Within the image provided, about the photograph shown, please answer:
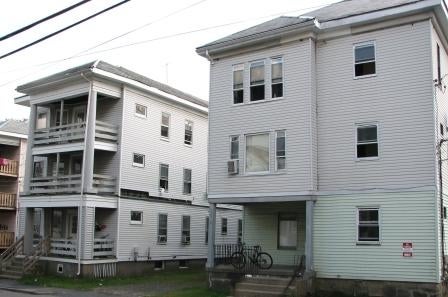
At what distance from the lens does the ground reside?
854 inches

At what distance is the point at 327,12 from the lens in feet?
79.8

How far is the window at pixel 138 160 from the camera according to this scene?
30562 mm

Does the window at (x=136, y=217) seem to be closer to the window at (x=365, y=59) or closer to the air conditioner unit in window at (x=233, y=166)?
the air conditioner unit in window at (x=233, y=166)

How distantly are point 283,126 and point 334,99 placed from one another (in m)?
2.20

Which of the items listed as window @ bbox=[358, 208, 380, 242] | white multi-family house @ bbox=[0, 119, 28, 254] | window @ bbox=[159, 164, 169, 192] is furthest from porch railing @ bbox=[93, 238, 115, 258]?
window @ bbox=[358, 208, 380, 242]

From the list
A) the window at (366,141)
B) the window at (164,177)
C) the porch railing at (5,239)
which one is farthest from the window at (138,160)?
the window at (366,141)

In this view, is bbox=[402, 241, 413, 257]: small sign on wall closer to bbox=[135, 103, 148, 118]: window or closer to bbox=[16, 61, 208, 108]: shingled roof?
bbox=[135, 103, 148, 118]: window

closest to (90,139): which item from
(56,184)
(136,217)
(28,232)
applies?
(56,184)

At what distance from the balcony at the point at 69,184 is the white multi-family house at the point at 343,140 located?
7.43 meters

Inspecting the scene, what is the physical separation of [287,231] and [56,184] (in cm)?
1241

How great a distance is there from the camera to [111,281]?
26.3m

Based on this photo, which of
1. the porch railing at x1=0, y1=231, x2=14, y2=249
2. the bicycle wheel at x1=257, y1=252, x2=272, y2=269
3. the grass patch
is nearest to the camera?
the bicycle wheel at x1=257, y1=252, x2=272, y2=269

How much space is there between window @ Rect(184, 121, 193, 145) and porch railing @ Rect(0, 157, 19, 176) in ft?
42.8

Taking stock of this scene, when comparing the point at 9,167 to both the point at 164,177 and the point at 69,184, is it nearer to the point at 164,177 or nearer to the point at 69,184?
the point at 69,184
